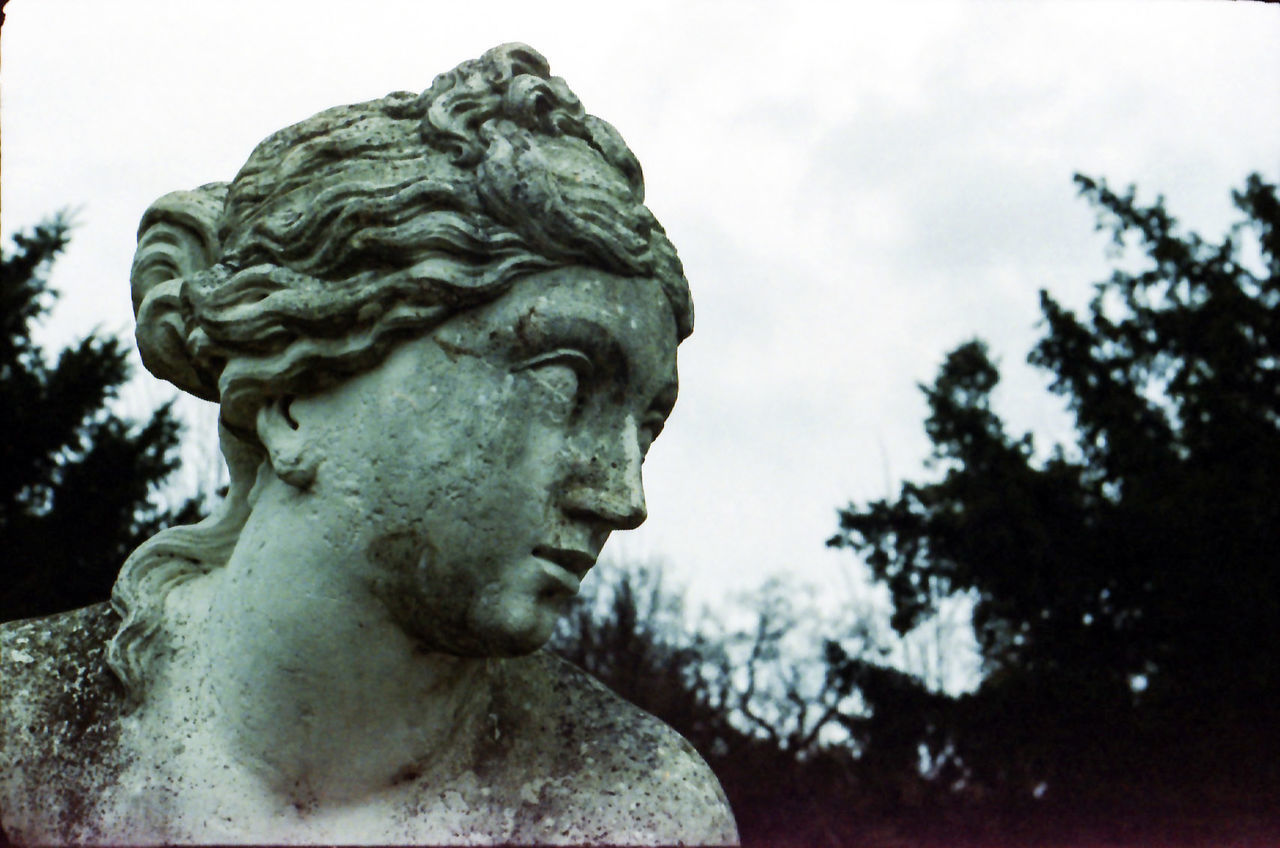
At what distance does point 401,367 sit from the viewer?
2459 mm

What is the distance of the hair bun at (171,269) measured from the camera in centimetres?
273

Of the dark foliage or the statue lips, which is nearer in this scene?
the statue lips

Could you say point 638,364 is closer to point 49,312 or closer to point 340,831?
point 340,831

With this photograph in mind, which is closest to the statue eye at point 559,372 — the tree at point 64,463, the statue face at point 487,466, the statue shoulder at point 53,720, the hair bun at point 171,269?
the statue face at point 487,466

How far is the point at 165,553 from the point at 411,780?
0.65 m

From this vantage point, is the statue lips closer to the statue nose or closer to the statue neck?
the statue nose

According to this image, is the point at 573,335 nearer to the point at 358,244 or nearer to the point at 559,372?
the point at 559,372

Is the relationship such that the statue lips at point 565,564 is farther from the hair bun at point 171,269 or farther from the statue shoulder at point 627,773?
the hair bun at point 171,269

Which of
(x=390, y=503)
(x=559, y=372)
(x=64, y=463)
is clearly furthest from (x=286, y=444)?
(x=64, y=463)

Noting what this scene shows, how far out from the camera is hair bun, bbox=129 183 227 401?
273 cm

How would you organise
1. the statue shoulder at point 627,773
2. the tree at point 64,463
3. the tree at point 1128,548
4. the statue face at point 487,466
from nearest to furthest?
the statue face at point 487,466
the statue shoulder at point 627,773
the tree at point 64,463
the tree at point 1128,548

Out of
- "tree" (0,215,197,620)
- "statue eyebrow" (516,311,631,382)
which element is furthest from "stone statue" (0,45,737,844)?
"tree" (0,215,197,620)

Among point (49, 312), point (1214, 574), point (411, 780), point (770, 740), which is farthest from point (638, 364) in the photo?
point (770, 740)

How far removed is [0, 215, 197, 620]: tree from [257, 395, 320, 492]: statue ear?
4566 millimetres
